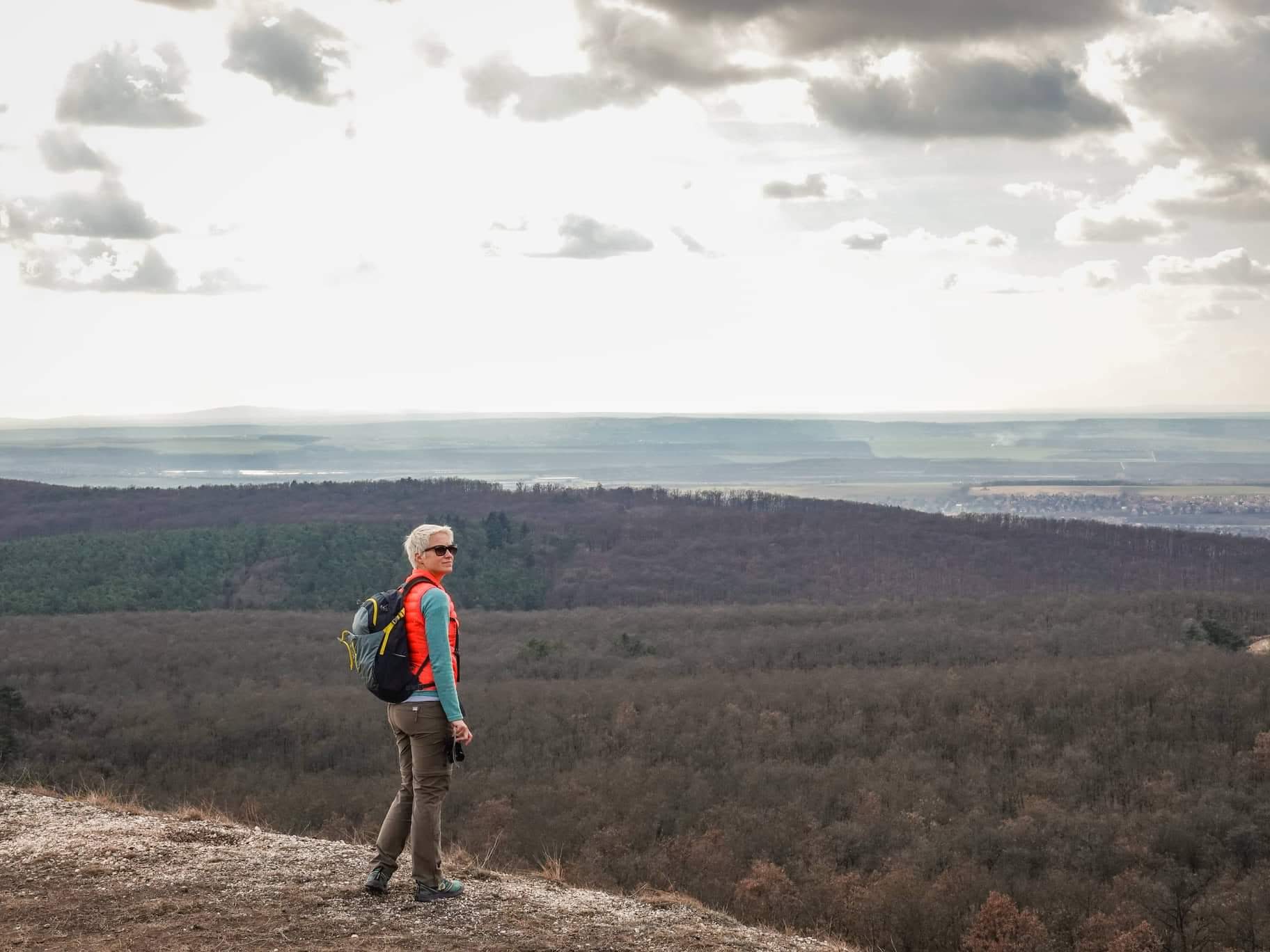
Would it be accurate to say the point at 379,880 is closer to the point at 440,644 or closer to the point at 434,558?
the point at 440,644

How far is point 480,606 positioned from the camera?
97.6 meters

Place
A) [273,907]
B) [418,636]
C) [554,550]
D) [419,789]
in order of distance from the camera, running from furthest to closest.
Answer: [554,550] < [273,907] < [419,789] < [418,636]

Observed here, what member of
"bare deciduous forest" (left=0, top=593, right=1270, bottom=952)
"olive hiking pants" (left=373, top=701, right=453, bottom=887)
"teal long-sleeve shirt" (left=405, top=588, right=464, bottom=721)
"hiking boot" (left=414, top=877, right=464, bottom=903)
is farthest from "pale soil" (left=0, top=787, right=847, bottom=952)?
"bare deciduous forest" (left=0, top=593, right=1270, bottom=952)

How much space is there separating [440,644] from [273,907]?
2.75 meters

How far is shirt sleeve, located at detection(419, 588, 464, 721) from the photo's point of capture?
9.07 metres

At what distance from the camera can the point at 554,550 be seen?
122688 mm

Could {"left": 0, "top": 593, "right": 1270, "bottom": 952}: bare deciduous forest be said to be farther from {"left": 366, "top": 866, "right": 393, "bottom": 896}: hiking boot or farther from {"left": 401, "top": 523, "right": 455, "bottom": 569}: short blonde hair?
{"left": 401, "top": 523, "right": 455, "bottom": 569}: short blonde hair

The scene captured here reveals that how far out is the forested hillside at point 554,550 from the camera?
99.5 metres

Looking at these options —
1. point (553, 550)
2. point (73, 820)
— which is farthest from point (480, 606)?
point (73, 820)

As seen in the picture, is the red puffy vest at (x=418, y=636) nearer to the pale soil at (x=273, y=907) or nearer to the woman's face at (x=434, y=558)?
the woman's face at (x=434, y=558)

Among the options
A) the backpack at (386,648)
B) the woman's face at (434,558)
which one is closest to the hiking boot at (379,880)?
the backpack at (386,648)

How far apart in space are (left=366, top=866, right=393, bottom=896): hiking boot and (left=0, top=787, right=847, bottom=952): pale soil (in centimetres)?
11

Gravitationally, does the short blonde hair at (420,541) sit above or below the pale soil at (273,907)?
above

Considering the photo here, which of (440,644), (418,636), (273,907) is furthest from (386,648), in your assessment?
(273,907)
